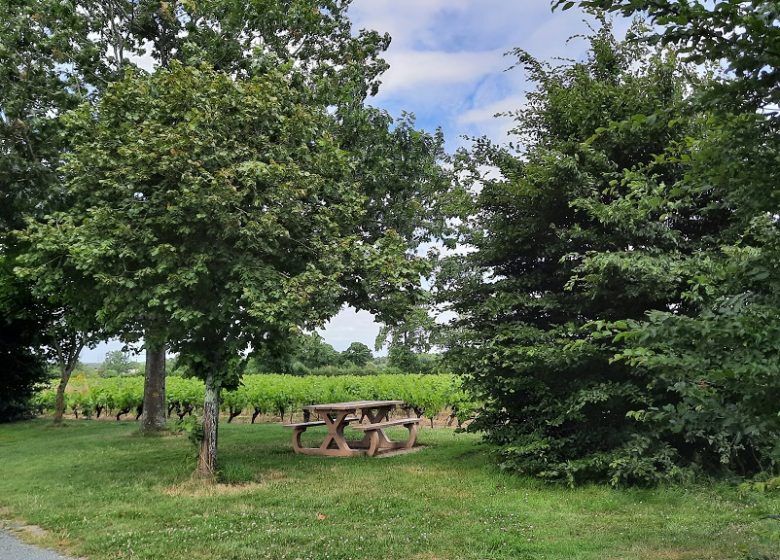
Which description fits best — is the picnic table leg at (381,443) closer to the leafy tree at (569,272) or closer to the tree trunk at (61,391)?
the leafy tree at (569,272)

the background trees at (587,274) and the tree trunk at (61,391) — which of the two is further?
the tree trunk at (61,391)

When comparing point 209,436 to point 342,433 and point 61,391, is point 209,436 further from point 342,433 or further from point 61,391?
point 61,391

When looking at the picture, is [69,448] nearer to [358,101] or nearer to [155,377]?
[155,377]

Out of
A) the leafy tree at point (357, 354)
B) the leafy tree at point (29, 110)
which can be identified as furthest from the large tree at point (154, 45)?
the leafy tree at point (357, 354)

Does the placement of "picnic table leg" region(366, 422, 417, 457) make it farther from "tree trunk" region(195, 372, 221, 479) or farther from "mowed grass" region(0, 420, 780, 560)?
"tree trunk" region(195, 372, 221, 479)

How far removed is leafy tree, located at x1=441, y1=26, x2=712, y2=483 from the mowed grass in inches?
23.9

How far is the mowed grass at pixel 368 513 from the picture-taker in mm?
4543

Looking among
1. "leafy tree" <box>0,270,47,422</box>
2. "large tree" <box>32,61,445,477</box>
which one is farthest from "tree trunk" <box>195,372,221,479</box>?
"leafy tree" <box>0,270,47,422</box>

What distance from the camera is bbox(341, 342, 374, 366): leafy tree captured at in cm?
3753

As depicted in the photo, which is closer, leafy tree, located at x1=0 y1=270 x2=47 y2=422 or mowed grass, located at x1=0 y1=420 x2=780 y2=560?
mowed grass, located at x1=0 y1=420 x2=780 y2=560

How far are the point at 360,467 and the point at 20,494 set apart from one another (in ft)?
14.4

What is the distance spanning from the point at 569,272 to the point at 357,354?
31.1 meters

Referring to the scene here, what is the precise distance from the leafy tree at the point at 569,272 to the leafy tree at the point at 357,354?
29.8 m

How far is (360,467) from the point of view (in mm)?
8758
